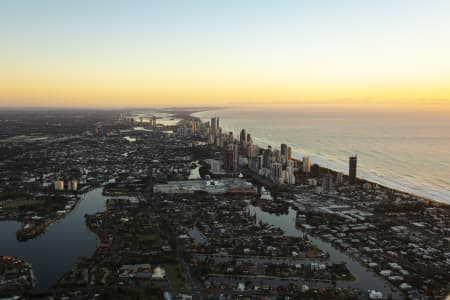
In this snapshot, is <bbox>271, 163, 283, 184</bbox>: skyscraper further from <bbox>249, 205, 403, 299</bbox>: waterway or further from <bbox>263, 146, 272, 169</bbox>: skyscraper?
<bbox>249, 205, 403, 299</bbox>: waterway

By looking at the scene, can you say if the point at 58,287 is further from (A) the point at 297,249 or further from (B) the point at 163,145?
(B) the point at 163,145

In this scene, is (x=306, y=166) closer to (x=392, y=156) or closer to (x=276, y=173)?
(x=276, y=173)

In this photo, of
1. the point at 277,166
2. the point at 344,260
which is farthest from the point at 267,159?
the point at 344,260

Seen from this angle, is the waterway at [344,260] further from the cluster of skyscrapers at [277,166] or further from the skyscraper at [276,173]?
the skyscraper at [276,173]

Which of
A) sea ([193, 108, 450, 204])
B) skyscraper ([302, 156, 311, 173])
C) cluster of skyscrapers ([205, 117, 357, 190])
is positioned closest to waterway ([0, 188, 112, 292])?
cluster of skyscrapers ([205, 117, 357, 190])

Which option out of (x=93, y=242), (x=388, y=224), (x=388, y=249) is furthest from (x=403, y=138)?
(x=93, y=242)

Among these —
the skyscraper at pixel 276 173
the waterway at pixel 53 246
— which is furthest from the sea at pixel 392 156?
the waterway at pixel 53 246
